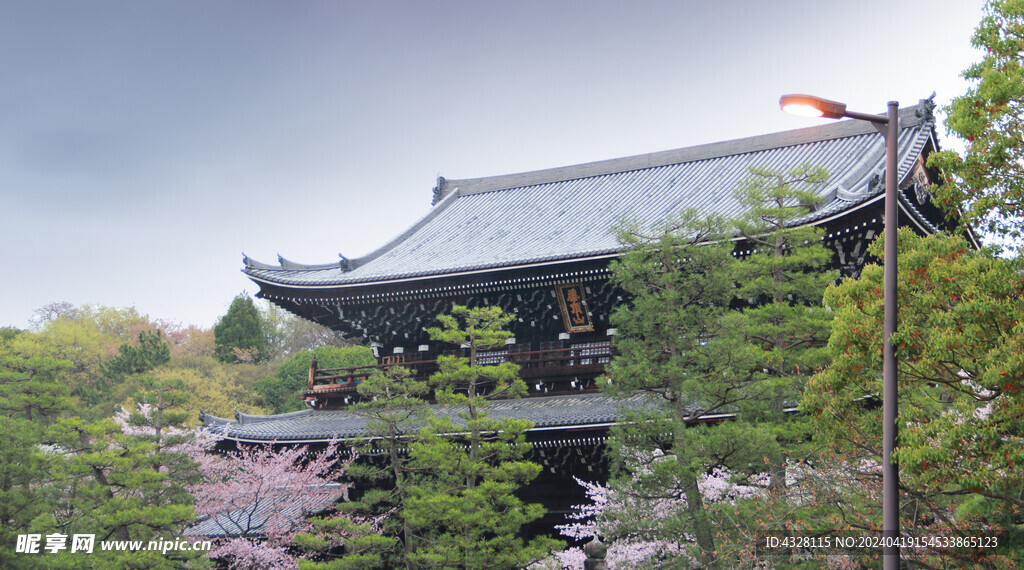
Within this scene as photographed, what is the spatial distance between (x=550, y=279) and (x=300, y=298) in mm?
6994

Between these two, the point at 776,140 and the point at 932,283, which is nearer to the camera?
the point at 932,283

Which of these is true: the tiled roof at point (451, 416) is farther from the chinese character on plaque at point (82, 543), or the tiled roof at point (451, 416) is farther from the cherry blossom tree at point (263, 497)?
the chinese character on plaque at point (82, 543)

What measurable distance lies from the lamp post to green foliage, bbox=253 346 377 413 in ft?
131

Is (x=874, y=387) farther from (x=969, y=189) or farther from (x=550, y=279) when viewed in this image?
(x=550, y=279)

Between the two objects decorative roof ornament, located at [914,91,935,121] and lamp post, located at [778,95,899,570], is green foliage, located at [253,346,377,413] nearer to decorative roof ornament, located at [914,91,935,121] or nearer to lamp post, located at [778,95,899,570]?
decorative roof ornament, located at [914,91,935,121]

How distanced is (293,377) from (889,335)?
4317 cm

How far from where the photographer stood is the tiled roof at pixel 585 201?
899 inches

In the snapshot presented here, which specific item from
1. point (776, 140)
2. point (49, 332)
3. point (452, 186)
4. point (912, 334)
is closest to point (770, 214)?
point (912, 334)

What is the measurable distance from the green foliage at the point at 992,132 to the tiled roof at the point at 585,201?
9922 mm

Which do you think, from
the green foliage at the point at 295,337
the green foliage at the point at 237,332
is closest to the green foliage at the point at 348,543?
the green foliage at the point at 237,332

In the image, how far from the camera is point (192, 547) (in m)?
17.7

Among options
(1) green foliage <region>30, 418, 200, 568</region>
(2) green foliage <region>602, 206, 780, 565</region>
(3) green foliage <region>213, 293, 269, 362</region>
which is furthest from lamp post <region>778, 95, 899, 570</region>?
(3) green foliage <region>213, 293, 269, 362</region>

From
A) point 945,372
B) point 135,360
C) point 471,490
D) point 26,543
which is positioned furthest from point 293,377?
point 945,372

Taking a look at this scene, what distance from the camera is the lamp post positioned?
27.3ft
